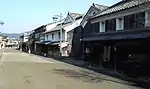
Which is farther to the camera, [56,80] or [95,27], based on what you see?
[95,27]

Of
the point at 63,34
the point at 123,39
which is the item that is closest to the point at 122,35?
the point at 123,39

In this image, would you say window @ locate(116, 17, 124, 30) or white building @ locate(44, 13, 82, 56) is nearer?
window @ locate(116, 17, 124, 30)

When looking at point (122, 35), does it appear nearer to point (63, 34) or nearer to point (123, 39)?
point (123, 39)

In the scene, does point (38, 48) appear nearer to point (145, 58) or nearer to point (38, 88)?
point (145, 58)

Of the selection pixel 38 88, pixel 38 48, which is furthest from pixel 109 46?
pixel 38 48

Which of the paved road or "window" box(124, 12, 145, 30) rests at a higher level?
"window" box(124, 12, 145, 30)

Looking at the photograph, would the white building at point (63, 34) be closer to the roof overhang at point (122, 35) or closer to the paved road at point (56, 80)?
the roof overhang at point (122, 35)

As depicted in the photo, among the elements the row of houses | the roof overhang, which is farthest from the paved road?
the roof overhang

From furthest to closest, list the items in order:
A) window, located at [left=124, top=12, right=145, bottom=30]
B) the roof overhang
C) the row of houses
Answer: window, located at [left=124, top=12, right=145, bottom=30]
the row of houses
the roof overhang

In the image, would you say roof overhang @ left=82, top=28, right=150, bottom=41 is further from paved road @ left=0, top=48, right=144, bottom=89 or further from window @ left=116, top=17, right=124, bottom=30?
paved road @ left=0, top=48, right=144, bottom=89

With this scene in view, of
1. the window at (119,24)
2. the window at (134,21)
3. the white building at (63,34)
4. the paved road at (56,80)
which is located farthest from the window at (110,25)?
the white building at (63,34)

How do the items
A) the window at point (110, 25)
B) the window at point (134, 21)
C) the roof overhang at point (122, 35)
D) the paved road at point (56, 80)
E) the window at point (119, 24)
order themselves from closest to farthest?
1. the paved road at point (56, 80)
2. the roof overhang at point (122, 35)
3. the window at point (134, 21)
4. the window at point (119, 24)
5. the window at point (110, 25)

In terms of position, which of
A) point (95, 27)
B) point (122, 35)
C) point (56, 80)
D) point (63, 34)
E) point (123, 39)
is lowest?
point (56, 80)

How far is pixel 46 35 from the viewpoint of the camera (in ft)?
219
